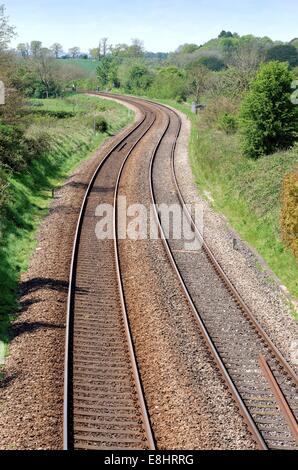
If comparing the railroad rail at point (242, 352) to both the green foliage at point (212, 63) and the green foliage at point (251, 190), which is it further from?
the green foliage at point (212, 63)

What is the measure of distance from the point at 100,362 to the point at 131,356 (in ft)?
2.51

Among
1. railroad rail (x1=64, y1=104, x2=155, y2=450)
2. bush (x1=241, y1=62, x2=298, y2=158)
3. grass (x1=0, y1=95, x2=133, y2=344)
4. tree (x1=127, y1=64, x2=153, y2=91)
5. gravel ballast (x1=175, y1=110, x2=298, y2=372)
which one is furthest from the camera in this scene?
tree (x1=127, y1=64, x2=153, y2=91)

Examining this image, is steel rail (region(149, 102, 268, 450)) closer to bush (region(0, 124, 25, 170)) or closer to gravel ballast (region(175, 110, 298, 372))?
gravel ballast (region(175, 110, 298, 372))

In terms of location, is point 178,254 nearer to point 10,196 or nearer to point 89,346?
point 89,346

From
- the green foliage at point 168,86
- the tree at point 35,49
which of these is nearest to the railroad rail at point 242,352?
the green foliage at point 168,86

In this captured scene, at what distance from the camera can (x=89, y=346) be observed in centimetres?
1312

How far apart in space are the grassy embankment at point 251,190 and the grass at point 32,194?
8691 millimetres

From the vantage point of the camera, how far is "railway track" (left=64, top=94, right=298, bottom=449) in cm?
1033

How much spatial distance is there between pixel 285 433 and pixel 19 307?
322 inches

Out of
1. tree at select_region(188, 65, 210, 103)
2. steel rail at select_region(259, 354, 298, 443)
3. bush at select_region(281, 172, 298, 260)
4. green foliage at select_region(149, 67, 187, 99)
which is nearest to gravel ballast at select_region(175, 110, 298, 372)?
steel rail at select_region(259, 354, 298, 443)

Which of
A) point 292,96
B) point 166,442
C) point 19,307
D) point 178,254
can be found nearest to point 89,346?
point 19,307

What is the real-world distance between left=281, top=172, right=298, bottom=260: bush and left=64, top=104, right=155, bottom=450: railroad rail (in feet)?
21.3

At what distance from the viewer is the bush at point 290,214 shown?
18.5 meters

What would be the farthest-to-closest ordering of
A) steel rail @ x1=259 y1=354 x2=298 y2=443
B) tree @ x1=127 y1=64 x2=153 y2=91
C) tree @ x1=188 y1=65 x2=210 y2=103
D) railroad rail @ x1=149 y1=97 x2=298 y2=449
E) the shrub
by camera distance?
1. tree @ x1=127 y1=64 x2=153 y2=91
2. the shrub
3. tree @ x1=188 y1=65 x2=210 y2=103
4. railroad rail @ x1=149 y1=97 x2=298 y2=449
5. steel rail @ x1=259 y1=354 x2=298 y2=443
